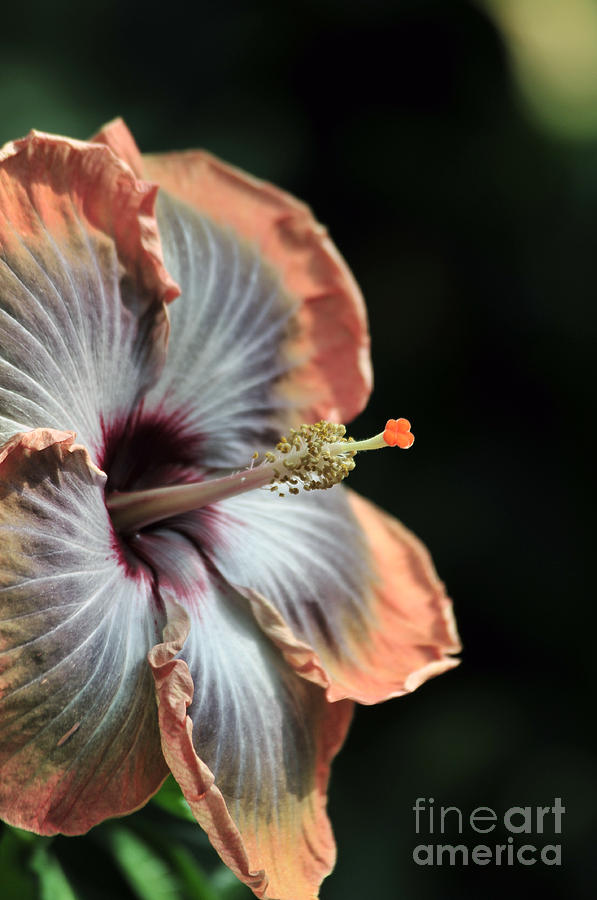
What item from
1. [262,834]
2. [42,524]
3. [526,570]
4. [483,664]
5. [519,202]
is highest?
[519,202]

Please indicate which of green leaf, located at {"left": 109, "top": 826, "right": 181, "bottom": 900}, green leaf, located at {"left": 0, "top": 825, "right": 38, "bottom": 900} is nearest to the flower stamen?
green leaf, located at {"left": 0, "top": 825, "right": 38, "bottom": 900}

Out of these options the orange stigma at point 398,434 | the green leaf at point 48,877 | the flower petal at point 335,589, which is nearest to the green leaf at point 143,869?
the green leaf at point 48,877

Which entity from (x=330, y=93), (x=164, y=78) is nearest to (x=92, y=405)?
(x=164, y=78)

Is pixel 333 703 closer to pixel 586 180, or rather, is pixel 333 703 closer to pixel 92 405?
pixel 92 405

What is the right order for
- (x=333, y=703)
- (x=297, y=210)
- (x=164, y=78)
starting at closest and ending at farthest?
(x=333, y=703)
(x=297, y=210)
(x=164, y=78)

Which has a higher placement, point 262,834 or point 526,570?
point 262,834
